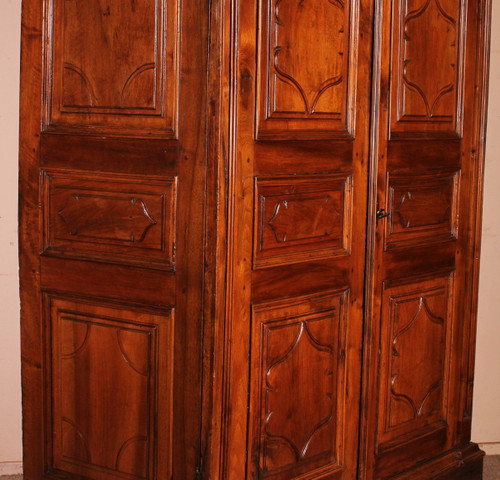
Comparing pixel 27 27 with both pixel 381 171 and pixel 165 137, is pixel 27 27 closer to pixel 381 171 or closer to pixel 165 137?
pixel 165 137

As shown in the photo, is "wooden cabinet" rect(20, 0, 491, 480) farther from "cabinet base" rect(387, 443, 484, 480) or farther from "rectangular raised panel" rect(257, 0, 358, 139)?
"cabinet base" rect(387, 443, 484, 480)

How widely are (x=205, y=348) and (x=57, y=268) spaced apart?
1.86 feet

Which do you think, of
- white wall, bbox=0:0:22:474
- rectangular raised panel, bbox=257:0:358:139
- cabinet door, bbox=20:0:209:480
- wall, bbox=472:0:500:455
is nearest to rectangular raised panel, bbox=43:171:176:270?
cabinet door, bbox=20:0:209:480

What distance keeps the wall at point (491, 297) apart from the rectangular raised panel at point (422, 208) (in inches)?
28.0

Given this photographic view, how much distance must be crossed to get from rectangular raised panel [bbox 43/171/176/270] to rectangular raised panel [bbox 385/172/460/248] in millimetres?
833

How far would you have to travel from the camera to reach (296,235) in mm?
2723

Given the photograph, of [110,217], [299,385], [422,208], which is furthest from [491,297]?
[110,217]

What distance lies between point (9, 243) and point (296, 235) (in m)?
1.29

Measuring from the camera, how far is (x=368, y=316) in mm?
2977

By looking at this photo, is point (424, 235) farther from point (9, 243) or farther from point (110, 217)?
point (9, 243)

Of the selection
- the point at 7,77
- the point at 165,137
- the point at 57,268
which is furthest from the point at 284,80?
the point at 7,77

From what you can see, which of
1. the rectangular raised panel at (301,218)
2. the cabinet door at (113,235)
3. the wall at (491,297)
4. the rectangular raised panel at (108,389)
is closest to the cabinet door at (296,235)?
the rectangular raised panel at (301,218)

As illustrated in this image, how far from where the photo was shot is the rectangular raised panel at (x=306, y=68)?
2.56 m

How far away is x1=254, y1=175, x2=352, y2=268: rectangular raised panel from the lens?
8.56 feet
